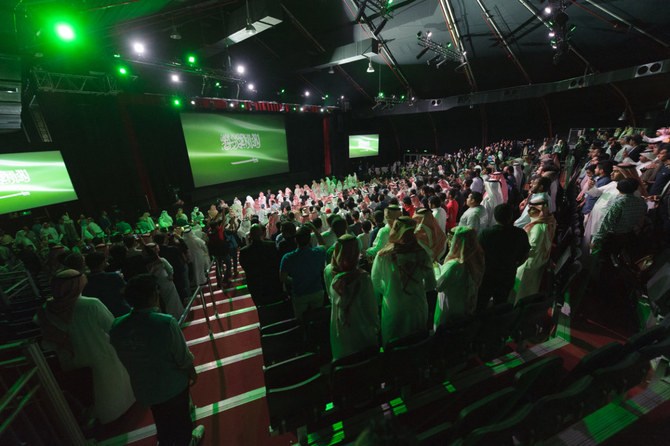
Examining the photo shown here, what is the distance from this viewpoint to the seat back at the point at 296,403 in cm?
167

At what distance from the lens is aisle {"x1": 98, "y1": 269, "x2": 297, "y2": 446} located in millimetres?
2113

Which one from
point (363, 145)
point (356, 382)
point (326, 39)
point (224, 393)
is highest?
point (326, 39)

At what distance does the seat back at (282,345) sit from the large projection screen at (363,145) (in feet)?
59.7

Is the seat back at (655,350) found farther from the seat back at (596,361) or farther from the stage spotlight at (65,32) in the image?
the stage spotlight at (65,32)

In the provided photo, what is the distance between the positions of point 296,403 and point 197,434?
1001mm

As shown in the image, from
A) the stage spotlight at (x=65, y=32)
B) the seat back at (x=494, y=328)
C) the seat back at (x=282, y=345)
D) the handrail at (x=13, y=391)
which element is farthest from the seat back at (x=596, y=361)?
the stage spotlight at (x=65, y=32)

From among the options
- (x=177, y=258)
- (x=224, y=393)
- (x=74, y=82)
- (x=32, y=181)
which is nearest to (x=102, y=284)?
(x=177, y=258)

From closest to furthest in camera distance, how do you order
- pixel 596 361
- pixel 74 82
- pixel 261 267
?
pixel 596 361
pixel 261 267
pixel 74 82

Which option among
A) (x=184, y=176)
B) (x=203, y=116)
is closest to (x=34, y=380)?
(x=184, y=176)

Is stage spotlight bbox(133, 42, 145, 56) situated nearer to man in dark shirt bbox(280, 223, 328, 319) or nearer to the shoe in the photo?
man in dark shirt bbox(280, 223, 328, 319)

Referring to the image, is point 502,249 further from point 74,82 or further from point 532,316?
point 74,82

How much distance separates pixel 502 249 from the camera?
2496 millimetres

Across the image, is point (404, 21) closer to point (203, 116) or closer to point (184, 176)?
point (203, 116)

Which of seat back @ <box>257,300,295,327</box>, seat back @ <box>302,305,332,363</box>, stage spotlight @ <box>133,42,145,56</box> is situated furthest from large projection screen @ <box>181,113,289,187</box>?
seat back @ <box>302,305,332,363</box>
